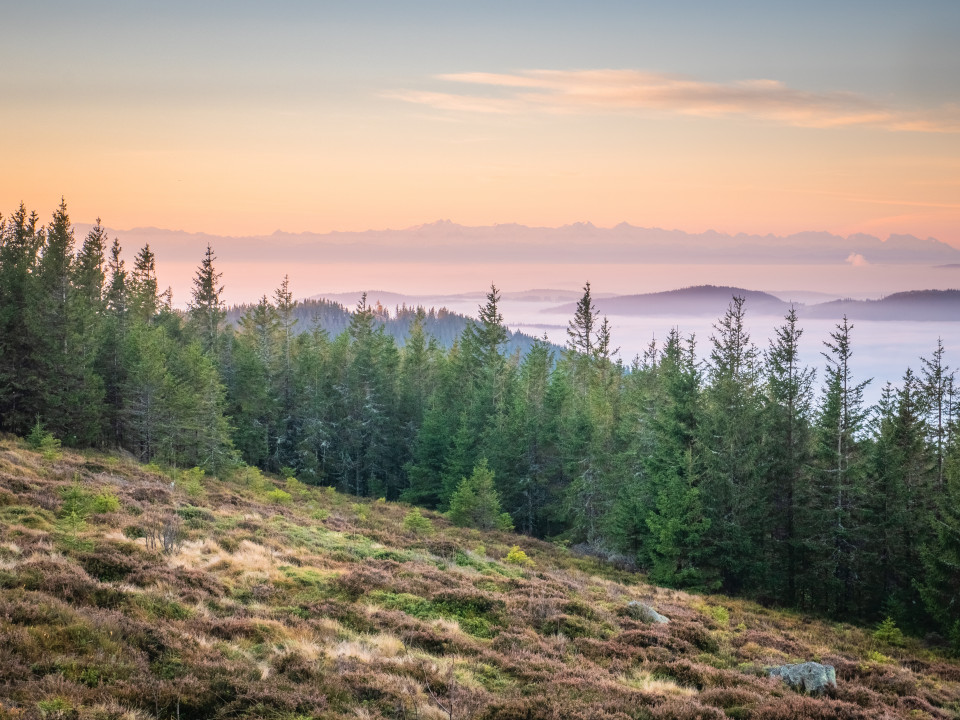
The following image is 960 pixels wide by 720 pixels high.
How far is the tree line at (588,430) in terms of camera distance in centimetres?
3081

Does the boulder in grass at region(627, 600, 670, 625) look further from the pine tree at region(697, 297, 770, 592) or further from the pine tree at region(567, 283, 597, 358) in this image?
the pine tree at region(567, 283, 597, 358)

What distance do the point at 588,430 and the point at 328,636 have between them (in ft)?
118

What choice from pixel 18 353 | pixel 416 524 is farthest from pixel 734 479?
pixel 18 353

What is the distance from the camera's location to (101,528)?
628 inches

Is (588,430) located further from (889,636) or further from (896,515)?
(889,636)

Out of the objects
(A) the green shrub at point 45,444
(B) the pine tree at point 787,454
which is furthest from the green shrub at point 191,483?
(B) the pine tree at point 787,454

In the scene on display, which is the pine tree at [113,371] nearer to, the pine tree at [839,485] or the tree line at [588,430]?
the tree line at [588,430]

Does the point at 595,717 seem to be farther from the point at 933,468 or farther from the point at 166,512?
the point at 933,468

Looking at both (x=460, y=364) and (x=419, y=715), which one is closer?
(x=419, y=715)

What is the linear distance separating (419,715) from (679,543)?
994 inches

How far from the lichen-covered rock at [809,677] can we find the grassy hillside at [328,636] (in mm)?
330

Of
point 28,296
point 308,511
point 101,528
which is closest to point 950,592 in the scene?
point 308,511

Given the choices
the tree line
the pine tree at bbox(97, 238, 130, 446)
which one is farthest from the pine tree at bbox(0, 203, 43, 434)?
the pine tree at bbox(97, 238, 130, 446)

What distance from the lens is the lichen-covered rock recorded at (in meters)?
12.9
